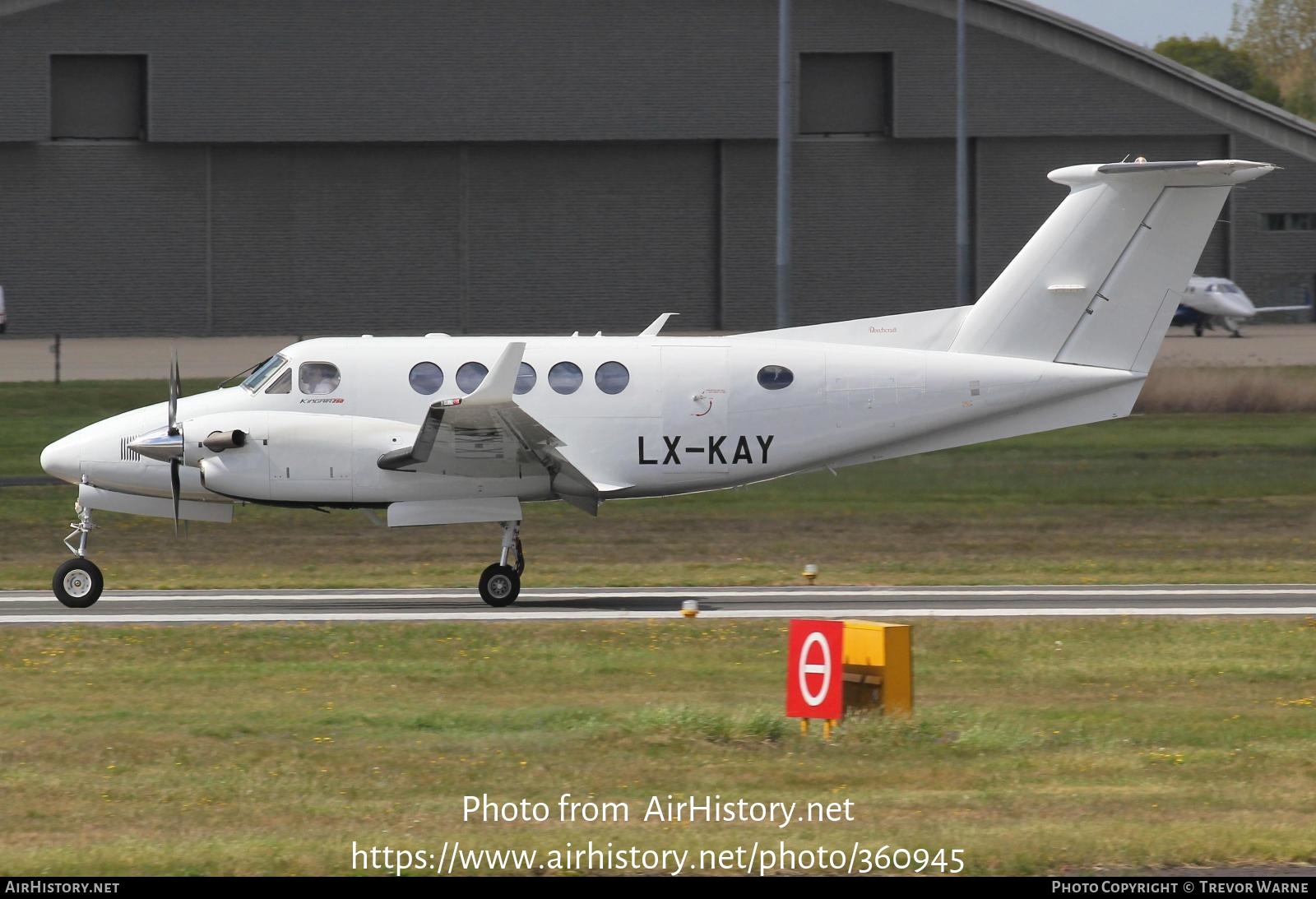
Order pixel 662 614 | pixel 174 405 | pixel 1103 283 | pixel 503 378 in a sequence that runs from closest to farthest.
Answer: pixel 503 378, pixel 662 614, pixel 174 405, pixel 1103 283

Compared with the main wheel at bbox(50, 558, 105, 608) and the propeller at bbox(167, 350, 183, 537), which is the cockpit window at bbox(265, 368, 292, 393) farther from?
the main wheel at bbox(50, 558, 105, 608)

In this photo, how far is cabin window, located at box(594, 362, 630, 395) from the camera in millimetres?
18859

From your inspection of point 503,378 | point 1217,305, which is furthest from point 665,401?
point 1217,305

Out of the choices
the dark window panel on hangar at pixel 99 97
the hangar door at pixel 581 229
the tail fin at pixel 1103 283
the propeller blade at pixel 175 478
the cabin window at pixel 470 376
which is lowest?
the propeller blade at pixel 175 478

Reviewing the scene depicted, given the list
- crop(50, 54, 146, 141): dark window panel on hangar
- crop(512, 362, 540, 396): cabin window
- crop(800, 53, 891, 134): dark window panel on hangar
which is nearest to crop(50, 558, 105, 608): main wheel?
crop(512, 362, 540, 396): cabin window

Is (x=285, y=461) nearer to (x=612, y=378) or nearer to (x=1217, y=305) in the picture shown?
(x=612, y=378)

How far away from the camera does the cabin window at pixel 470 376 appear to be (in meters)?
18.7

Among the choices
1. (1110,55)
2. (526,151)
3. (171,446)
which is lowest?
Answer: (171,446)

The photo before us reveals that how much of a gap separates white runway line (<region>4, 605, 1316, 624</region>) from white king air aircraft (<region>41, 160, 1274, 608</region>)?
0.70 meters

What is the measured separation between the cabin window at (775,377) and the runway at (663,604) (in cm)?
244

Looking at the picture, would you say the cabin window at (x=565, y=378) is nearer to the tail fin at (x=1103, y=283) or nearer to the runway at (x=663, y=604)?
the runway at (x=663, y=604)

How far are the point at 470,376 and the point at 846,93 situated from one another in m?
40.9

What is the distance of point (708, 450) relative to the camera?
19.0 m

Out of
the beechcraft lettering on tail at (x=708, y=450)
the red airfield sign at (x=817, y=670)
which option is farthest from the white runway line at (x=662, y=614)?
the red airfield sign at (x=817, y=670)
